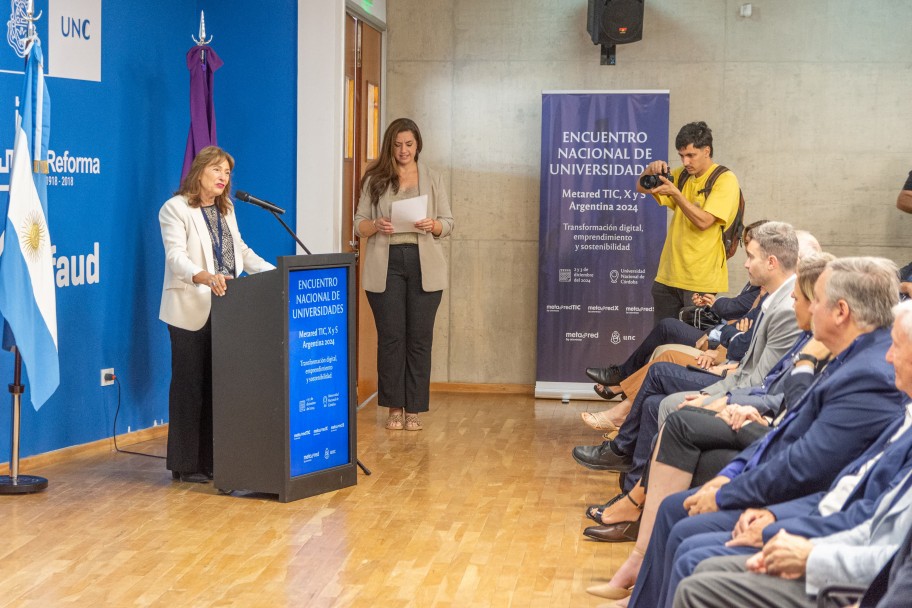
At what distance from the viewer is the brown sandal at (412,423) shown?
7.21 meters

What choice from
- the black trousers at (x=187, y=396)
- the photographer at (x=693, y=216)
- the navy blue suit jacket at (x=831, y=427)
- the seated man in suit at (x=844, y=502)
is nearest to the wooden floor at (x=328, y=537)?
the black trousers at (x=187, y=396)

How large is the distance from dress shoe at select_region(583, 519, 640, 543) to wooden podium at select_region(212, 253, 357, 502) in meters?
1.44

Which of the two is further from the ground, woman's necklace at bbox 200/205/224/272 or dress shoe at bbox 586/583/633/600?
woman's necklace at bbox 200/205/224/272

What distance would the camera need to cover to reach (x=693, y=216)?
6828 millimetres

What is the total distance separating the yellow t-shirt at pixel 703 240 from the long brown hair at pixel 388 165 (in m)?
1.58

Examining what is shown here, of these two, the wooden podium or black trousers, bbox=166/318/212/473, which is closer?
the wooden podium

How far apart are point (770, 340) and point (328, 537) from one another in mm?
2014

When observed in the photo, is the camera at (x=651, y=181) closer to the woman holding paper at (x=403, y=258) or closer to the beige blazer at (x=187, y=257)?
the woman holding paper at (x=403, y=258)

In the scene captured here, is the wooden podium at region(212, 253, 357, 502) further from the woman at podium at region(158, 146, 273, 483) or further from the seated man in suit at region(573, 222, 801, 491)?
the seated man in suit at region(573, 222, 801, 491)

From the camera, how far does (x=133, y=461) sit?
246 inches

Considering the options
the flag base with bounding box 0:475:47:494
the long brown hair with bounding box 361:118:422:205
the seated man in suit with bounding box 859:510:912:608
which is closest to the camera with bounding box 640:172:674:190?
the long brown hair with bounding box 361:118:422:205

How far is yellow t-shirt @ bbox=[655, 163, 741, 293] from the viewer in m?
6.84

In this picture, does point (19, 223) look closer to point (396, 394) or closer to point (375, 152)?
point (396, 394)

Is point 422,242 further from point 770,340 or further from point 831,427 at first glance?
point 831,427
